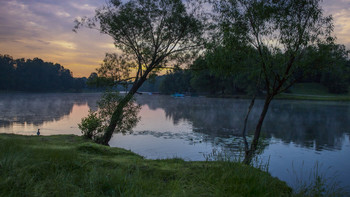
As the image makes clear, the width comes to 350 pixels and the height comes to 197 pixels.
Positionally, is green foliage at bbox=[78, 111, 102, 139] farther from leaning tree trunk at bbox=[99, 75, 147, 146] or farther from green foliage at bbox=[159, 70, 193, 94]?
green foliage at bbox=[159, 70, 193, 94]

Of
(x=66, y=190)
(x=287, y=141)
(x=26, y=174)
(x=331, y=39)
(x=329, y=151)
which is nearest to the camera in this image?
(x=66, y=190)

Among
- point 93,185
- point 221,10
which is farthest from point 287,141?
point 93,185

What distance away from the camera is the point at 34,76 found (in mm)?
138250

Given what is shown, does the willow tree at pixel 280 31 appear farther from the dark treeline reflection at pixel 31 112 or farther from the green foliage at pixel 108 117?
the dark treeline reflection at pixel 31 112

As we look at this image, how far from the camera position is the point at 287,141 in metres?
18.8

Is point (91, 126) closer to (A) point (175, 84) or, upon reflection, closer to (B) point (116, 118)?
(B) point (116, 118)

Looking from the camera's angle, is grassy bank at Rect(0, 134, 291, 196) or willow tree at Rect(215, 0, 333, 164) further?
willow tree at Rect(215, 0, 333, 164)

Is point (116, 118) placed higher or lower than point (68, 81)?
lower

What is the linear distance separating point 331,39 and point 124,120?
1181 centimetres

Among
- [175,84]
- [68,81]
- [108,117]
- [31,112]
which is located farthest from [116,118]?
[68,81]

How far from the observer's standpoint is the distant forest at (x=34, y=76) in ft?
407

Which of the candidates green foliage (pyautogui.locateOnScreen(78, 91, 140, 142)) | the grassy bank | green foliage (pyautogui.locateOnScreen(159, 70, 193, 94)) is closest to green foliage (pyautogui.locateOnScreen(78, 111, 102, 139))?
green foliage (pyautogui.locateOnScreen(78, 91, 140, 142))

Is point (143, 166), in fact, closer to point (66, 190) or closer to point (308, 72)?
point (66, 190)

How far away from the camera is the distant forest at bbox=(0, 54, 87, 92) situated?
124 metres
